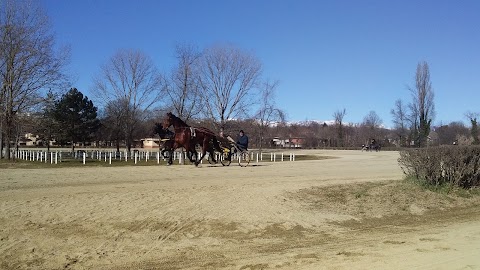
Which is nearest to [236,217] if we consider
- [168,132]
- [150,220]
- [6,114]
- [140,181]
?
[150,220]

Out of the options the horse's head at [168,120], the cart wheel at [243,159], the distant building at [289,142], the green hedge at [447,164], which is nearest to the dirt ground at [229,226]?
the green hedge at [447,164]

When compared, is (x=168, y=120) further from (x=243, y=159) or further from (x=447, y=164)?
(x=243, y=159)

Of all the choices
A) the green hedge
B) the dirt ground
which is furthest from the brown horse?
the green hedge

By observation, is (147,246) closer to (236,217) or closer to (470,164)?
(236,217)

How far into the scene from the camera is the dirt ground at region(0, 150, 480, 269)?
26.6ft

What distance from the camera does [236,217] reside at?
38.2ft

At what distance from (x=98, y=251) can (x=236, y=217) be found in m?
4.04

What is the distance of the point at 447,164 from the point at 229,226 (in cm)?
1025

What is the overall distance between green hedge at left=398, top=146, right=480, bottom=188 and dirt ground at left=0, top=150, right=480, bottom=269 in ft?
3.72

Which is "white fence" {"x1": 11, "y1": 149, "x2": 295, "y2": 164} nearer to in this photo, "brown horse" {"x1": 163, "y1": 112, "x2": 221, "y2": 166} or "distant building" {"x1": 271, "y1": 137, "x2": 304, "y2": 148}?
"brown horse" {"x1": 163, "y1": 112, "x2": 221, "y2": 166}

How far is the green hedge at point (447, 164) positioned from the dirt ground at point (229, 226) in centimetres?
113

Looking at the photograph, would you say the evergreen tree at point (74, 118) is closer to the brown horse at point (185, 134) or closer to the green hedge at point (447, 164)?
the brown horse at point (185, 134)

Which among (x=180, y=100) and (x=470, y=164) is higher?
(x=180, y=100)

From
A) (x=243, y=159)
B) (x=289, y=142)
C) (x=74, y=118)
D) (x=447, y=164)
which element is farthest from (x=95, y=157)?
(x=289, y=142)
